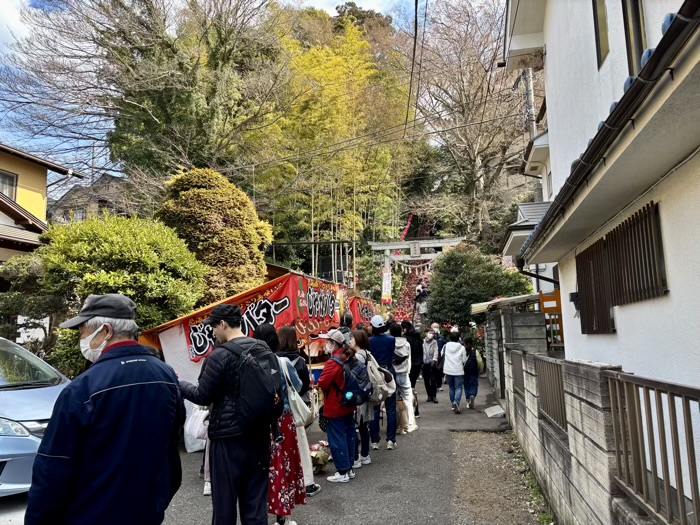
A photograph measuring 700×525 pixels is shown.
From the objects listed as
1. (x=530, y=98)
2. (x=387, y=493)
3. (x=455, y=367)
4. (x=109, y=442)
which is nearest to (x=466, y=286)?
(x=530, y=98)

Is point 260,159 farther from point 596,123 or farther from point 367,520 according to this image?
point 367,520

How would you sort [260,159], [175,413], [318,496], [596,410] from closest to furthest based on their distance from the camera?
[175,413] < [596,410] < [318,496] < [260,159]

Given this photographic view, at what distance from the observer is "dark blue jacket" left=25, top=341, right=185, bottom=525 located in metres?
2.06

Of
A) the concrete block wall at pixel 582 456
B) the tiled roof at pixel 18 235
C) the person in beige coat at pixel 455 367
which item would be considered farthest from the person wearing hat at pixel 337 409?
the tiled roof at pixel 18 235

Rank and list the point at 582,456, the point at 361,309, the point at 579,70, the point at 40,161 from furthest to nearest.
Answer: the point at 40,161
the point at 361,309
the point at 579,70
the point at 582,456

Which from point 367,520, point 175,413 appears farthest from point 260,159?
point 175,413

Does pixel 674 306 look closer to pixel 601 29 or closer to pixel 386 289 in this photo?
pixel 601 29

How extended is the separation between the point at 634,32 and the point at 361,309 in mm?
11560

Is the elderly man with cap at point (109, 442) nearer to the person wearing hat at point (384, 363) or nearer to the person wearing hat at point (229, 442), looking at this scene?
the person wearing hat at point (229, 442)

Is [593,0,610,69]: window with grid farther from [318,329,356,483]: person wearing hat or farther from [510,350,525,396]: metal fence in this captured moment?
[318,329,356,483]: person wearing hat

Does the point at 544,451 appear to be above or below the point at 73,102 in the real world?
below

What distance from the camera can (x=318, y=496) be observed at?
17.9 feet

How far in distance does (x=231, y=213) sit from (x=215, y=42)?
1251cm

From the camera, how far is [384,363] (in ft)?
24.8
